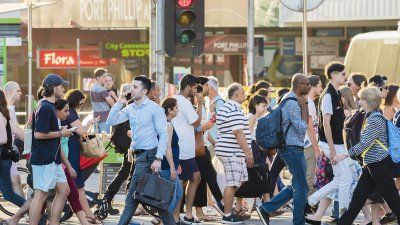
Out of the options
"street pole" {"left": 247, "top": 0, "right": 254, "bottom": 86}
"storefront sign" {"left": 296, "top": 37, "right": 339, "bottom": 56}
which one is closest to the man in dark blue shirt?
"street pole" {"left": 247, "top": 0, "right": 254, "bottom": 86}

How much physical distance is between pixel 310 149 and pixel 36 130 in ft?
13.7

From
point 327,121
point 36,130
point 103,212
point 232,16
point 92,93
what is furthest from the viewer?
point 232,16

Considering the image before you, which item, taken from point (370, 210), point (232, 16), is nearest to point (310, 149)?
point (370, 210)

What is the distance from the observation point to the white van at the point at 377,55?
27.0 m

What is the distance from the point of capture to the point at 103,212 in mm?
15625

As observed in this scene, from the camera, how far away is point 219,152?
50.2 ft

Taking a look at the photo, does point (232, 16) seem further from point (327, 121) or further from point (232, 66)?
point (327, 121)

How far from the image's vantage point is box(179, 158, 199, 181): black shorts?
15055 mm

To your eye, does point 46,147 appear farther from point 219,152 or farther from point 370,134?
point 370,134

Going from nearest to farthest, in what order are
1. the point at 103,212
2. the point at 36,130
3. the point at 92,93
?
the point at 36,130, the point at 103,212, the point at 92,93

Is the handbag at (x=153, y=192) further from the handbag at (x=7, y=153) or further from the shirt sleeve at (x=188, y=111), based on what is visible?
the handbag at (x=7, y=153)

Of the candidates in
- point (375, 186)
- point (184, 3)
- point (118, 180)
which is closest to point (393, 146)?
point (375, 186)

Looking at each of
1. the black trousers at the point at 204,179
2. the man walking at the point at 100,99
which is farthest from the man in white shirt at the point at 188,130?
the man walking at the point at 100,99

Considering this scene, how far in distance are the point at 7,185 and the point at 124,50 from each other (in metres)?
22.0
